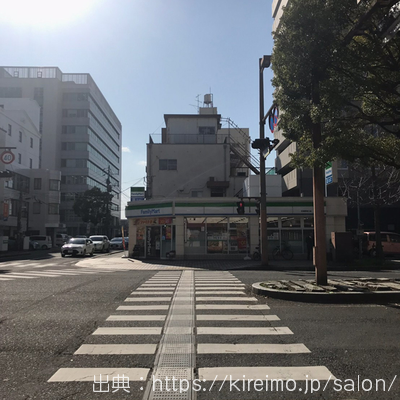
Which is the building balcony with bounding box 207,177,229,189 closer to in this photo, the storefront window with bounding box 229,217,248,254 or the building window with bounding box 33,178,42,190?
the storefront window with bounding box 229,217,248,254

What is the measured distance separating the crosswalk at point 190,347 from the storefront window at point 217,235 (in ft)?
52.1

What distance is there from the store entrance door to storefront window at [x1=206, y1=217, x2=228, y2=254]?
143 inches

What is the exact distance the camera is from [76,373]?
4.64 meters

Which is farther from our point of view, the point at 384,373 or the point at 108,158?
the point at 108,158

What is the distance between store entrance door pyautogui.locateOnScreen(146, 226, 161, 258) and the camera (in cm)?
2616

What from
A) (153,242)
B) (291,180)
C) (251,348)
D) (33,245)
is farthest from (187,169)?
(251,348)

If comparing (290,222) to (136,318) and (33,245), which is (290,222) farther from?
(33,245)

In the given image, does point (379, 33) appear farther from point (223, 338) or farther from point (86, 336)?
point (86, 336)

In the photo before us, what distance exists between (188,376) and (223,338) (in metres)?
1.74

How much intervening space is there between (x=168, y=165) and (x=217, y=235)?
14718mm

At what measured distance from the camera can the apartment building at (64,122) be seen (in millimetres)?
74125

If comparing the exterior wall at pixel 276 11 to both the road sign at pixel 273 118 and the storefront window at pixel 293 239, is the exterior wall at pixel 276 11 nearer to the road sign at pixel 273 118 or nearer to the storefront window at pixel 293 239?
the storefront window at pixel 293 239

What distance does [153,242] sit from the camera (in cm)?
2662

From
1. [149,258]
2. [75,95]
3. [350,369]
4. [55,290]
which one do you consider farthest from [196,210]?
[75,95]
